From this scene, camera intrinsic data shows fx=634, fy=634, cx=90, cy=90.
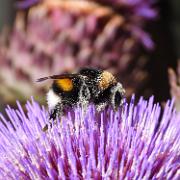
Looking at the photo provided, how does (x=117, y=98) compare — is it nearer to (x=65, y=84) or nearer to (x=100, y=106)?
(x=100, y=106)

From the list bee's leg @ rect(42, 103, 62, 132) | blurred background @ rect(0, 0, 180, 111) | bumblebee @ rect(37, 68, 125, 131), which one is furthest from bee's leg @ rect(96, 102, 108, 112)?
blurred background @ rect(0, 0, 180, 111)

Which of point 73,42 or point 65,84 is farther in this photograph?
point 73,42

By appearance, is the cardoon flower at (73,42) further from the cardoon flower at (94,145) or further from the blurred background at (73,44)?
the cardoon flower at (94,145)

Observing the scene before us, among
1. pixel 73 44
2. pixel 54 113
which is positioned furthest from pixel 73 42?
pixel 54 113

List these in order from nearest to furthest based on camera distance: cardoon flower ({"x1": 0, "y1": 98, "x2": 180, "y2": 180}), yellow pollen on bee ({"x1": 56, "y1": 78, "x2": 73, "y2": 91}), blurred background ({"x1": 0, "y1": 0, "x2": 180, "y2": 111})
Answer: cardoon flower ({"x1": 0, "y1": 98, "x2": 180, "y2": 180}), yellow pollen on bee ({"x1": 56, "y1": 78, "x2": 73, "y2": 91}), blurred background ({"x1": 0, "y1": 0, "x2": 180, "y2": 111})

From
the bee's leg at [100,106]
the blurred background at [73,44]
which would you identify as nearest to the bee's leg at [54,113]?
the bee's leg at [100,106]

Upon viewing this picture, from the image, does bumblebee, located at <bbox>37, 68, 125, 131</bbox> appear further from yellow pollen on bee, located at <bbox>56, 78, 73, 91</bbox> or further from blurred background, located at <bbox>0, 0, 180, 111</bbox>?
blurred background, located at <bbox>0, 0, 180, 111</bbox>
